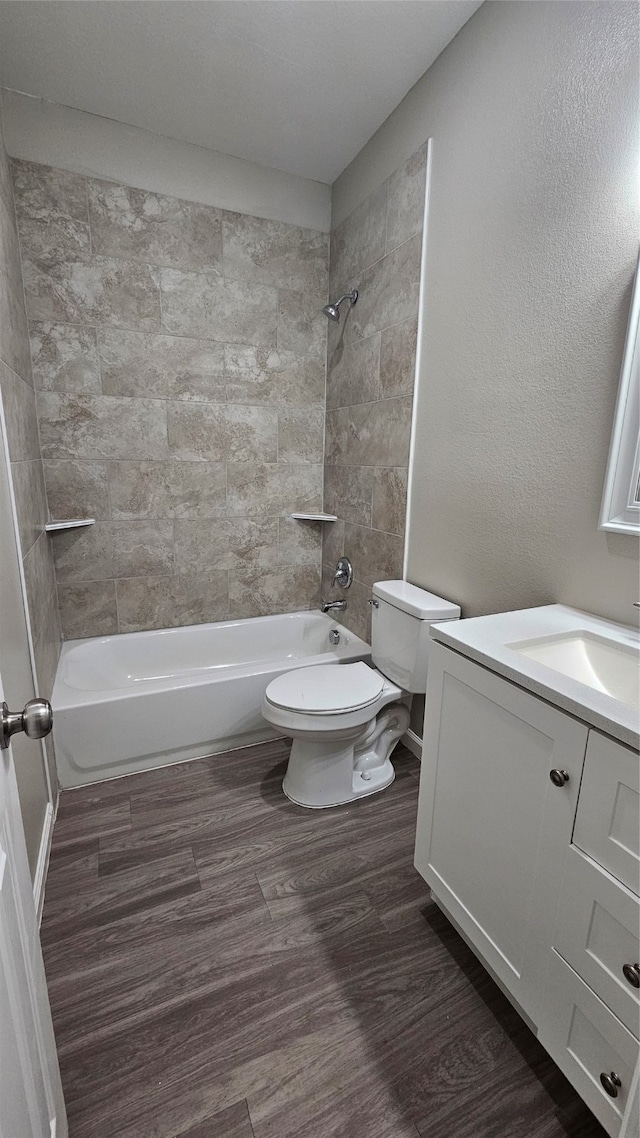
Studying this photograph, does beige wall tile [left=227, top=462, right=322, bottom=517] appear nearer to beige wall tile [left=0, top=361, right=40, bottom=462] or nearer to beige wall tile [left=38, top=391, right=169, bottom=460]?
beige wall tile [left=38, top=391, right=169, bottom=460]

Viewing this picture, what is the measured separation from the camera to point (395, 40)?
65.9 inches

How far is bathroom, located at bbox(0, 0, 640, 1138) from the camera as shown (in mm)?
1012

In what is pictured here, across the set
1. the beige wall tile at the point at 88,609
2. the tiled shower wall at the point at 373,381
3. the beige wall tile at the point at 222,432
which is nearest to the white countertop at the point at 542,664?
the tiled shower wall at the point at 373,381

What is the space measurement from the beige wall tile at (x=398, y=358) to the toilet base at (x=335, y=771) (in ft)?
4.62

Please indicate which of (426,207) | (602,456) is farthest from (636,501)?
(426,207)

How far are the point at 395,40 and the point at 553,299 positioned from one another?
1.16m

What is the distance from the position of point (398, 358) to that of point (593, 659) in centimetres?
148

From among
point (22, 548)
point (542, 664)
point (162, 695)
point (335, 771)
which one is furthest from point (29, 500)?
point (542, 664)

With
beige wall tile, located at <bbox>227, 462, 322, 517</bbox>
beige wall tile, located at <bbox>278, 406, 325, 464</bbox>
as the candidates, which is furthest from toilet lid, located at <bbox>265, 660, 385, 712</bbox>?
beige wall tile, located at <bbox>278, 406, 325, 464</bbox>

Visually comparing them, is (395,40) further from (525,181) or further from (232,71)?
(525,181)

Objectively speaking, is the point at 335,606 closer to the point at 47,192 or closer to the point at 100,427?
the point at 100,427

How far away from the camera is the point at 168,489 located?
2.55m

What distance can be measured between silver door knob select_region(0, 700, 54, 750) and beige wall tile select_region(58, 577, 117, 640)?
1.96 m

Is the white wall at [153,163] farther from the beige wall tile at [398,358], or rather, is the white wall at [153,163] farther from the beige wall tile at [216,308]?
the beige wall tile at [398,358]
